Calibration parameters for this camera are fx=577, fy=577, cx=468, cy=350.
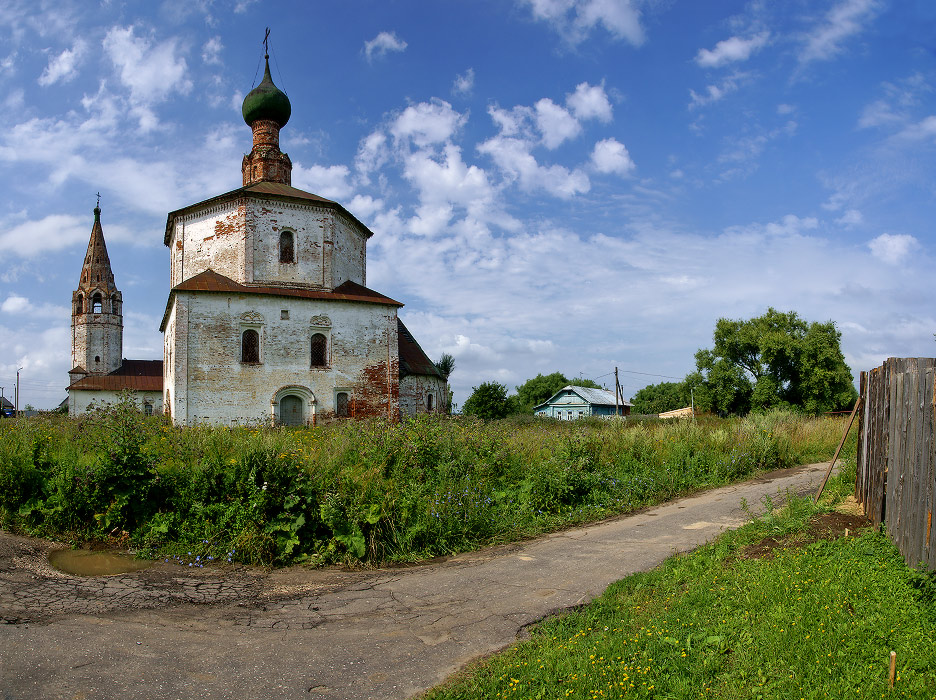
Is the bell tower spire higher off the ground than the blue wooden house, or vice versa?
the bell tower spire

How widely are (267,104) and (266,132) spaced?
129cm

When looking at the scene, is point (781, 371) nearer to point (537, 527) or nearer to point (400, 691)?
point (537, 527)

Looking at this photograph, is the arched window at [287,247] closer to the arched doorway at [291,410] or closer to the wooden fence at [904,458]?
the arched doorway at [291,410]

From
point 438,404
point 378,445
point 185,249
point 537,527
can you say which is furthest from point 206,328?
point 537,527

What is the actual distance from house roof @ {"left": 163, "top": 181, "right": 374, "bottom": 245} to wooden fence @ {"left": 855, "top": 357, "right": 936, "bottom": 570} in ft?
77.1

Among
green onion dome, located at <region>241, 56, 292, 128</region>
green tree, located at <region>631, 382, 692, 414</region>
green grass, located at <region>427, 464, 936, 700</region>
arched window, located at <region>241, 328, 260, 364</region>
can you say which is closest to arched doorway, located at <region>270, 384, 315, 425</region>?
arched window, located at <region>241, 328, 260, 364</region>

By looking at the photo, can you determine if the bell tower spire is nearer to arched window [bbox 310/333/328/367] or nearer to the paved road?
arched window [bbox 310/333/328/367]

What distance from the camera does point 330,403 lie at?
24.9 metres

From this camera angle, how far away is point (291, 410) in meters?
24.6

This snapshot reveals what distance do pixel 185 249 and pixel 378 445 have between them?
22.0m

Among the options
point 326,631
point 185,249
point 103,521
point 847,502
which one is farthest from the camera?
point 185,249

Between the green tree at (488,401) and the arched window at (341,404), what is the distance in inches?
492

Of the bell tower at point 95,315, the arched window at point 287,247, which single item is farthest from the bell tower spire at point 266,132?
the bell tower at point 95,315

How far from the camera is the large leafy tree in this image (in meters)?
41.9
